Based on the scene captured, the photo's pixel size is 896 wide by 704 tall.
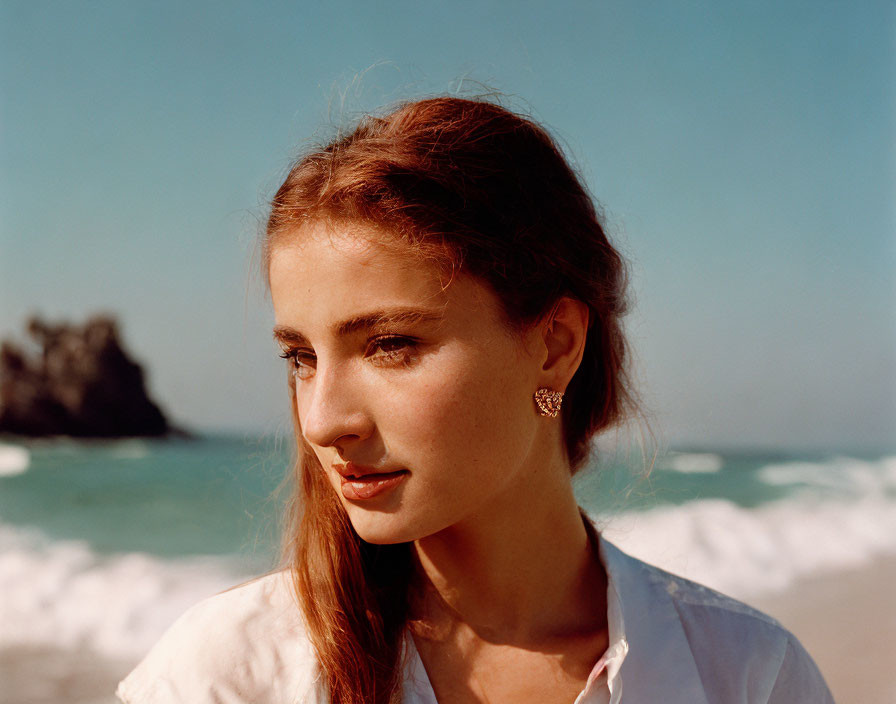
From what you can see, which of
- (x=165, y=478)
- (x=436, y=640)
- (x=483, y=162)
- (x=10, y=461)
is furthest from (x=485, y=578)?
(x=10, y=461)

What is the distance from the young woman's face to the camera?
174 cm

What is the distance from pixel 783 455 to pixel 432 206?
404 inches

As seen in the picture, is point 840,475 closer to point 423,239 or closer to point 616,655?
point 616,655

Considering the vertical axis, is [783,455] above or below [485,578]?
below

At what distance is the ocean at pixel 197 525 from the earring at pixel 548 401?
573 cm

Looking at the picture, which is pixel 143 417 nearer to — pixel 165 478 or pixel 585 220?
pixel 165 478

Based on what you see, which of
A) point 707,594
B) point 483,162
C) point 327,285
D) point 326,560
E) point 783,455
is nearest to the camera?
point 327,285

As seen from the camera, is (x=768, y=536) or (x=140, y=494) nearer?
(x=768, y=536)

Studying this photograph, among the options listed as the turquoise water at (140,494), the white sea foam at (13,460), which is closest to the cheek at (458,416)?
the turquoise water at (140,494)

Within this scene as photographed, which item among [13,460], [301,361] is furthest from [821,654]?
[13,460]

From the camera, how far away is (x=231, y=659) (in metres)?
1.89

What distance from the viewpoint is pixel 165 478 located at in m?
11.1

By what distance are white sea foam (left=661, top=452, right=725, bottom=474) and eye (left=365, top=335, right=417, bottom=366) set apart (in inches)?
361

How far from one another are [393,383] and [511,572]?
0.58m
